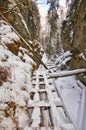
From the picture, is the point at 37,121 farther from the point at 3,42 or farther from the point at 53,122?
the point at 3,42

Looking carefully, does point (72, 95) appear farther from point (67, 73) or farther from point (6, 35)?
point (6, 35)

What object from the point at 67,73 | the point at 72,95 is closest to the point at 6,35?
the point at 67,73

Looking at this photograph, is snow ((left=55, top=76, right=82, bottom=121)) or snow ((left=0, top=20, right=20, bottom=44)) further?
snow ((left=0, top=20, right=20, bottom=44))

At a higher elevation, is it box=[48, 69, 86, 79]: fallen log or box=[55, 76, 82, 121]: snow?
box=[48, 69, 86, 79]: fallen log

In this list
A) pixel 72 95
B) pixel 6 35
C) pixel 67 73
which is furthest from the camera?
pixel 67 73

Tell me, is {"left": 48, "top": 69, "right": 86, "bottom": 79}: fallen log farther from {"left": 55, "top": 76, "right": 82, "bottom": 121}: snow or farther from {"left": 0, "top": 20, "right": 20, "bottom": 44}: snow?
{"left": 0, "top": 20, "right": 20, "bottom": 44}: snow

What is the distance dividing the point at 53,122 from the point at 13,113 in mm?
842

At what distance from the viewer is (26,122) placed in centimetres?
400

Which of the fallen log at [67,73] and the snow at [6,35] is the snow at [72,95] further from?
the snow at [6,35]

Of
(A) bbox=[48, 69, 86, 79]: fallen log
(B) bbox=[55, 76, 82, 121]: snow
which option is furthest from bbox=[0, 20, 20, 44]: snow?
(B) bbox=[55, 76, 82, 121]: snow

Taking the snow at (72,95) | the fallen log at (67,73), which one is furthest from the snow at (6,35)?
the snow at (72,95)

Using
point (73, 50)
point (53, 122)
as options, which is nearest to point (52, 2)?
point (73, 50)

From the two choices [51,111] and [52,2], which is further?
[52,2]

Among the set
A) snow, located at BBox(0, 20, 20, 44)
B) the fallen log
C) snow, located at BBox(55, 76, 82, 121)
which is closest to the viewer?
snow, located at BBox(55, 76, 82, 121)
